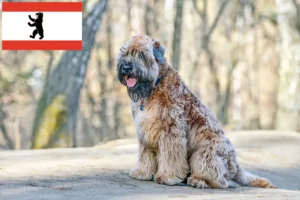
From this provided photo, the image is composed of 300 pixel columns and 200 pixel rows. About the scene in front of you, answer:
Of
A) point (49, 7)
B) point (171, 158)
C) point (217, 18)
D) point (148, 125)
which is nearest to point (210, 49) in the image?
point (217, 18)

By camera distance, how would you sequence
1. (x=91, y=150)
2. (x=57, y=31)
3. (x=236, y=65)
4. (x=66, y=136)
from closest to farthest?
1. (x=91, y=150)
2. (x=66, y=136)
3. (x=57, y=31)
4. (x=236, y=65)

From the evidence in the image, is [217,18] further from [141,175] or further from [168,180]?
[168,180]

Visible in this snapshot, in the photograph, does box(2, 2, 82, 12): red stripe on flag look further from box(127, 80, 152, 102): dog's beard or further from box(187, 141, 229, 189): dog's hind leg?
box(187, 141, 229, 189): dog's hind leg

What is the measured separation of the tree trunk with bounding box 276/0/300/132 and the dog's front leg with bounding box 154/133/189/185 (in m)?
10.5

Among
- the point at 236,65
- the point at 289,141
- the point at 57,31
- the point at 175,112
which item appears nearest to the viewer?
the point at 175,112

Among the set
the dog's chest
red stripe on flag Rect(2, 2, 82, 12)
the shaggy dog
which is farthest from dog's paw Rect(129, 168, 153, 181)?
red stripe on flag Rect(2, 2, 82, 12)

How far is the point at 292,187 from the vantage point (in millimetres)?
8836

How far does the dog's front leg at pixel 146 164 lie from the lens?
6918 mm

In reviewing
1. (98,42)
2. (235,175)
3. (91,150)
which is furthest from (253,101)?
(235,175)

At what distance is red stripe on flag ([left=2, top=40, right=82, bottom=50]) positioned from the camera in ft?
51.5

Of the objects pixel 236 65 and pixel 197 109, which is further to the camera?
pixel 236 65

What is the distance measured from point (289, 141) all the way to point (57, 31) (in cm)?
670

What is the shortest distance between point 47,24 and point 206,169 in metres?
9.52

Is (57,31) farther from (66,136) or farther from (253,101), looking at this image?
(253,101)
